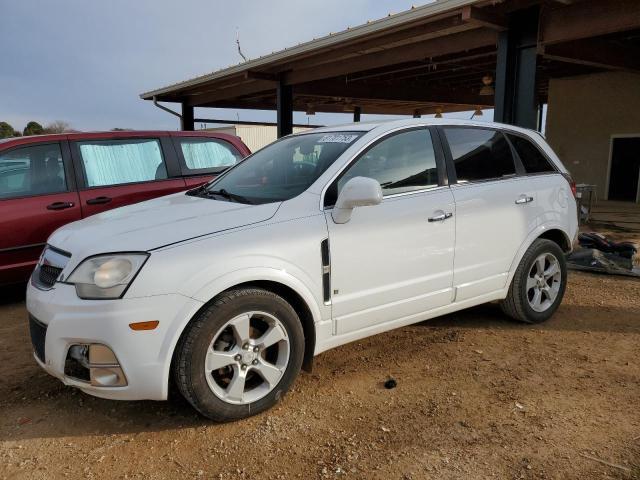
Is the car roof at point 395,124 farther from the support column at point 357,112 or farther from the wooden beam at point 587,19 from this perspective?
the support column at point 357,112

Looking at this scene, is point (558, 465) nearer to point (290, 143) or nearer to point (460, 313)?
point (460, 313)

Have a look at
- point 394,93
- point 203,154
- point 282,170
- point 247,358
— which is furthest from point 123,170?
point 394,93

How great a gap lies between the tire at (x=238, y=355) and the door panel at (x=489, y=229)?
4.71 ft

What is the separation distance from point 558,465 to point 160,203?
282 centimetres

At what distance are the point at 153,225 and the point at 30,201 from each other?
2.75m

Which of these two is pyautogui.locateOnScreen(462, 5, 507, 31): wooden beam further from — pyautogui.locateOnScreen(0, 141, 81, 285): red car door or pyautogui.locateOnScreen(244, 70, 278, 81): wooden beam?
pyautogui.locateOnScreen(244, 70, 278, 81): wooden beam

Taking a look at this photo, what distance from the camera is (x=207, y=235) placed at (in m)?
2.72

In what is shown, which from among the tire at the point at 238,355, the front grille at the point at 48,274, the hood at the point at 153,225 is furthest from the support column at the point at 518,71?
the front grille at the point at 48,274

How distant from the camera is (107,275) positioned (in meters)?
2.54

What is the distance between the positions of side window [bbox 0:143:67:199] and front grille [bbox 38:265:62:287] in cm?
229

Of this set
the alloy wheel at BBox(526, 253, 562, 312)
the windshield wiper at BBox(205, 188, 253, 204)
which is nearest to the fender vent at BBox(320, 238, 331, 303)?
the windshield wiper at BBox(205, 188, 253, 204)

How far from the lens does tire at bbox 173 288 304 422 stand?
2.63 meters

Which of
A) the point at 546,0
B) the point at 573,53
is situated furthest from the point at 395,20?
the point at 573,53

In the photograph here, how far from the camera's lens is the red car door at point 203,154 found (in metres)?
5.81
